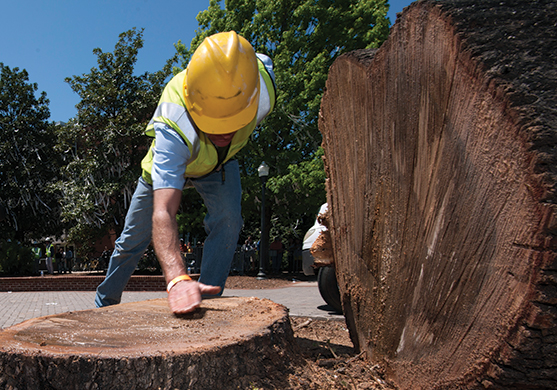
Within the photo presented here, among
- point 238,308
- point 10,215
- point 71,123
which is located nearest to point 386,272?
point 238,308

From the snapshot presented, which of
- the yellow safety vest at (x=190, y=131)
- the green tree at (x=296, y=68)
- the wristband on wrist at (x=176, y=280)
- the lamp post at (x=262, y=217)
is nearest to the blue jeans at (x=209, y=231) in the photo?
the yellow safety vest at (x=190, y=131)

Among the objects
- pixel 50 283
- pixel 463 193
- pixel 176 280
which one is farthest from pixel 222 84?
pixel 50 283

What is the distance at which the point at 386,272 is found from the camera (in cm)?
185

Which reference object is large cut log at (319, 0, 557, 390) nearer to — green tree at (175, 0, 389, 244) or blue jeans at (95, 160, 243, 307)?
blue jeans at (95, 160, 243, 307)

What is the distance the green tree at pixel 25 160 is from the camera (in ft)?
67.7

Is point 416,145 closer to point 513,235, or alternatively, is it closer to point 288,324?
point 513,235

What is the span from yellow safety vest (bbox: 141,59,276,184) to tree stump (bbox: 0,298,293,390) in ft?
2.97

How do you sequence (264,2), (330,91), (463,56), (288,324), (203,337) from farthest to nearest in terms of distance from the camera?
(264,2) < (330,91) < (288,324) < (203,337) < (463,56)

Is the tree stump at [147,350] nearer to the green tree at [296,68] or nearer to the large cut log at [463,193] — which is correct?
the large cut log at [463,193]

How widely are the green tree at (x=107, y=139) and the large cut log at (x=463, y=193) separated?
15027mm

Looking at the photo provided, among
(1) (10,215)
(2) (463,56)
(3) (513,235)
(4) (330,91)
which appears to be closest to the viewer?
(3) (513,235)

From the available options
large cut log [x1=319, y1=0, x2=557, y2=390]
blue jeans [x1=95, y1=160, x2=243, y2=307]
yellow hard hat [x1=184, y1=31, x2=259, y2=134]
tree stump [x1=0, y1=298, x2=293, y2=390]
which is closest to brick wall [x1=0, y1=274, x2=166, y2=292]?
blue jeans [x1=95, y1=160, x2=243, y2=307]

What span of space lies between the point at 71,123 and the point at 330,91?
1754cm

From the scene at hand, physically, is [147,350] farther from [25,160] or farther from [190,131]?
[25,160]
